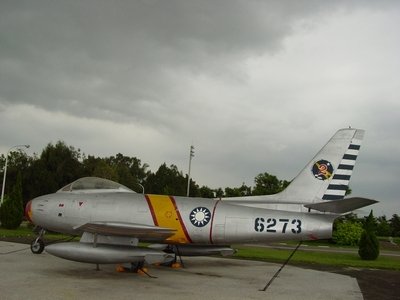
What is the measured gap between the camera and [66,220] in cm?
1276

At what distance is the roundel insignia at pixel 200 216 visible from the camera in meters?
12.1

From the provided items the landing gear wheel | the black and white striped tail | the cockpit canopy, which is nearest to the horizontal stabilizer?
the black and white striped tail

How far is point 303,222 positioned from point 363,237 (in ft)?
35.9

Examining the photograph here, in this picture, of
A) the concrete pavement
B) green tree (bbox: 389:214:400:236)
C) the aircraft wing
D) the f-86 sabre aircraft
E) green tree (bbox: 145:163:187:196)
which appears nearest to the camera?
the concrete pavement

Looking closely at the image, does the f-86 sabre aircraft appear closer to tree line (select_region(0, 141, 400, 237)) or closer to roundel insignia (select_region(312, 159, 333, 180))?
roundel insignia (select_region(312, 159, 333, 180))

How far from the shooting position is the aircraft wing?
35.9 feet

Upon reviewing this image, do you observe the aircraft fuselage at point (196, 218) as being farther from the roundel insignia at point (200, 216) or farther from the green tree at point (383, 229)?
the green tree at point (383, 229)

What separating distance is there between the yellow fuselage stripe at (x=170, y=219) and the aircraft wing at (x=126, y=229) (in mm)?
323

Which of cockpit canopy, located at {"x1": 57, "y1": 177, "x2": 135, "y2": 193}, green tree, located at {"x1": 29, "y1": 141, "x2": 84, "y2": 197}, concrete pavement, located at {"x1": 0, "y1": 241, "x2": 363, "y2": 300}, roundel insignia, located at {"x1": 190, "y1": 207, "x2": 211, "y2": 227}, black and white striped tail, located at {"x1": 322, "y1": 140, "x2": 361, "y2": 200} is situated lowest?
concrete pavement, located at {"x1": 0, "y1": 241, "x2": 363, "y2": 300}

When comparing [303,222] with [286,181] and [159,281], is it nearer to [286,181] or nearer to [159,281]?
[159,281]

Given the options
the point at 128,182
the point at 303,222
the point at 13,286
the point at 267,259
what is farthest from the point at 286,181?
the point at 13,286

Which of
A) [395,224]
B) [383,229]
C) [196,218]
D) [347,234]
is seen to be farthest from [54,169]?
[395,224]

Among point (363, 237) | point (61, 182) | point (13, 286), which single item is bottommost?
point (13, 286)

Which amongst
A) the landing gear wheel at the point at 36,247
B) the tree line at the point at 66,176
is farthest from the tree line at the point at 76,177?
the landing gear wheel at the point at 36,247
